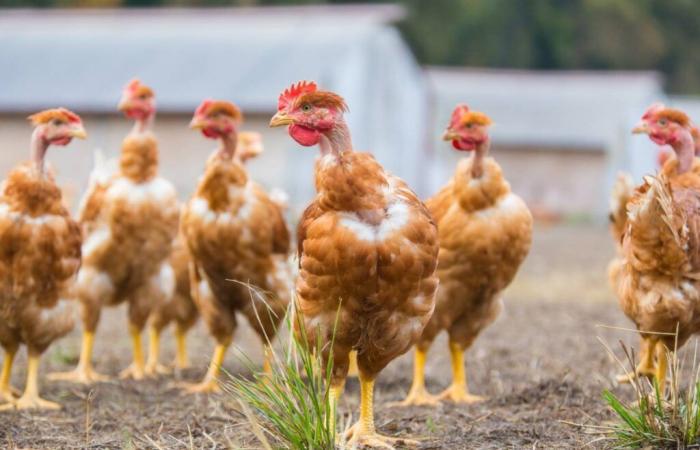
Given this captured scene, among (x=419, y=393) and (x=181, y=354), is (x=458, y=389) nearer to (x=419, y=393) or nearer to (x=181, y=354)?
(x=419, y=393)

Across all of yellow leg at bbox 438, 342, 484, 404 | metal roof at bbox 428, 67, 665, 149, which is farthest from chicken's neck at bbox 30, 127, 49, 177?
metal roof at bbox 428, 67, 665, 149

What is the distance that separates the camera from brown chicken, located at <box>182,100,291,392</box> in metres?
6.16

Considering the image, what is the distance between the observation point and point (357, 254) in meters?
4.18

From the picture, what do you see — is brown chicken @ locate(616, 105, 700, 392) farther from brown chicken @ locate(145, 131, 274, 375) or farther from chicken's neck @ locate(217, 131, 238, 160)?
brown chicken @ locate(145, 131, 274, 375)

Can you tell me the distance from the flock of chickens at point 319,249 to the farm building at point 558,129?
22801 mm

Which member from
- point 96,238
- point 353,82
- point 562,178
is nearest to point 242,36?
point 353,82

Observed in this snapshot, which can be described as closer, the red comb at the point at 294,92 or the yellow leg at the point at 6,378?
the red comb at the point at 294,92

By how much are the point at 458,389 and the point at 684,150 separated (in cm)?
204

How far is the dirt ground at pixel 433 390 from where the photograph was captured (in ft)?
14.9

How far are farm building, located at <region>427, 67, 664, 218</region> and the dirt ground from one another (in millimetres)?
20056

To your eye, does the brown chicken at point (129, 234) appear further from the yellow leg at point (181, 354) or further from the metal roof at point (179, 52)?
the metal roof at point (179, 52)

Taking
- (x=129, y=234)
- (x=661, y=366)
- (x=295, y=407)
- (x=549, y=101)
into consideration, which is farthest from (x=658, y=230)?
(x=549, y=101)

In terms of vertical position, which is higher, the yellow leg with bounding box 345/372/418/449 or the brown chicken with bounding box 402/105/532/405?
the brown chicken with bounding box 402/105/532/405

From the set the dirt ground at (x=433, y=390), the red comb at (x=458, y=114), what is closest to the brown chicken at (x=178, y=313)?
the dirt ground at (x=433, y=390)
